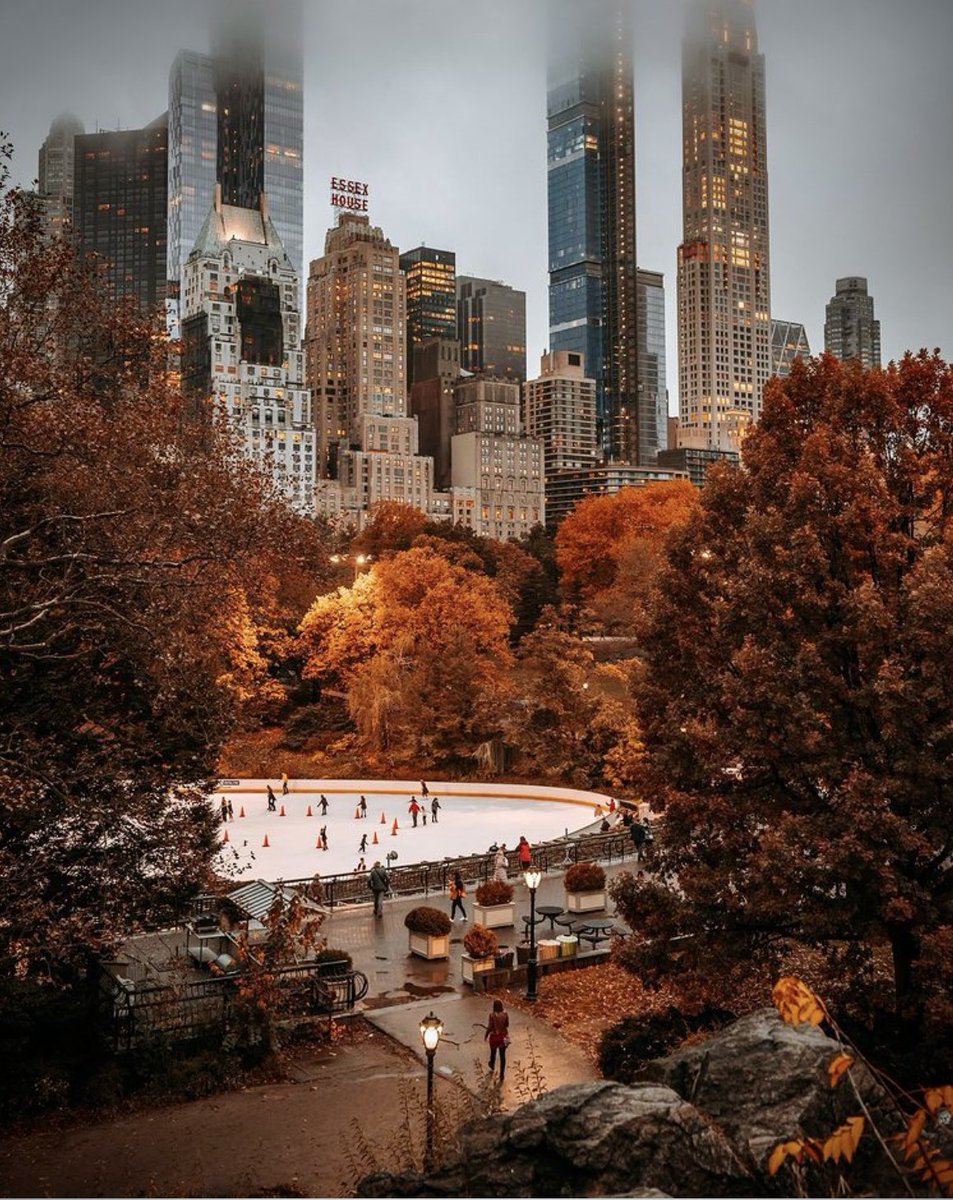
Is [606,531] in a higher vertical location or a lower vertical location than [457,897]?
higher

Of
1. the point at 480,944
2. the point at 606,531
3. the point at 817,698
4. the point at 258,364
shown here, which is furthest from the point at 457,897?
the point at 258,364

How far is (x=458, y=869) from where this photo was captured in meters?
26.9

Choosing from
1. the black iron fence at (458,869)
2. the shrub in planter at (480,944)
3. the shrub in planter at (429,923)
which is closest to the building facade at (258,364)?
the black iron fence at (458,869)

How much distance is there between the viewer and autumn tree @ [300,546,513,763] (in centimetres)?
4678

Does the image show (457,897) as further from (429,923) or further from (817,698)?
(817,698)

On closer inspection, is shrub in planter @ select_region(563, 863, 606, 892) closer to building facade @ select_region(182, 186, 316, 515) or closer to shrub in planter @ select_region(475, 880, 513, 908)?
shrub in planter @ select_region(475, 880, 513, 908)

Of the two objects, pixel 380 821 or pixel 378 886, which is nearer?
pixel 378 886

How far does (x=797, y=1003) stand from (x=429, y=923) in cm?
1681

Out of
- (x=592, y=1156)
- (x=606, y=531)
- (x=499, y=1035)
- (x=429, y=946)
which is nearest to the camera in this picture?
(x=592, y=1156)

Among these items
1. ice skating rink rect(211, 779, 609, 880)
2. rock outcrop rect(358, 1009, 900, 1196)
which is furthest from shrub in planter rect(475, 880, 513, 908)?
rock outcrop rect(358, 1009, 900, 1196)

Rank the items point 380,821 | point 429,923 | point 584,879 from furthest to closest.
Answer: point 380,821 → point 584,879 → point 429,923

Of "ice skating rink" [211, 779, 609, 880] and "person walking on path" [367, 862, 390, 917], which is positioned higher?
"person walking on path" [367, 862, 390, 917]

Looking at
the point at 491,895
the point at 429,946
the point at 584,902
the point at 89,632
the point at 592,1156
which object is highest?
the point at 89,632

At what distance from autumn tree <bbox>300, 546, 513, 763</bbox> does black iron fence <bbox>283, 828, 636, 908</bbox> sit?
1638cm
